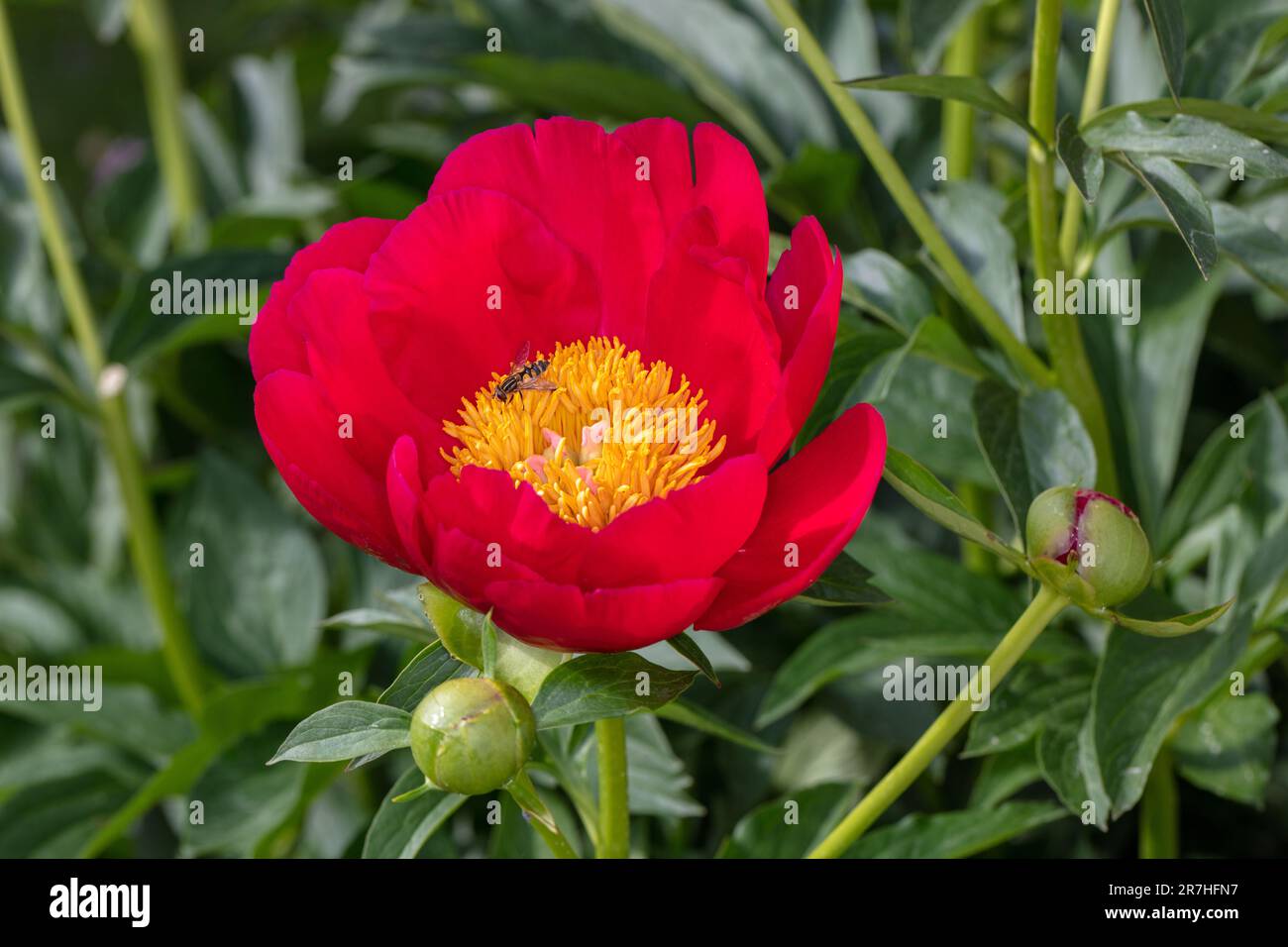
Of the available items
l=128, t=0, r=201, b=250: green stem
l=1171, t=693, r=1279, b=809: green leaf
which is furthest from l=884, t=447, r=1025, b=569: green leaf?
l=128, t=0, r=201, b=250: green stem

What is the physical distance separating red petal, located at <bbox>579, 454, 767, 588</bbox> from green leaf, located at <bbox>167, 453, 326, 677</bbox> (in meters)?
0.62

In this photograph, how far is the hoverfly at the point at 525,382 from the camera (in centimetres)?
57

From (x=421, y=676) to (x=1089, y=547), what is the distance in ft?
0.79

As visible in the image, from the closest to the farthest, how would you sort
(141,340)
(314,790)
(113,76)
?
(314,790), (141,340), (113,76)

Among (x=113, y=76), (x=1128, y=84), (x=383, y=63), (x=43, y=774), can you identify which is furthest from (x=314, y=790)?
(x=113, y=76)

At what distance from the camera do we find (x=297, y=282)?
0.54 metres

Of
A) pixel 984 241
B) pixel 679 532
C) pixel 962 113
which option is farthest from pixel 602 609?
pixel 962 113

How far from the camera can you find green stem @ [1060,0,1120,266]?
642 millimetres

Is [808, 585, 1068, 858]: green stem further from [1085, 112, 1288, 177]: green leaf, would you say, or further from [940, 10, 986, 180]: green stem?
[940, 10, 986, 180]: green stem

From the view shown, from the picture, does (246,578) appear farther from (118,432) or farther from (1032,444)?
→ (1032,444)

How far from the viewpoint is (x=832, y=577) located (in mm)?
528

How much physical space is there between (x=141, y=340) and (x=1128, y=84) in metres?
0.71

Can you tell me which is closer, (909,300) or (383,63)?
(909,300)
